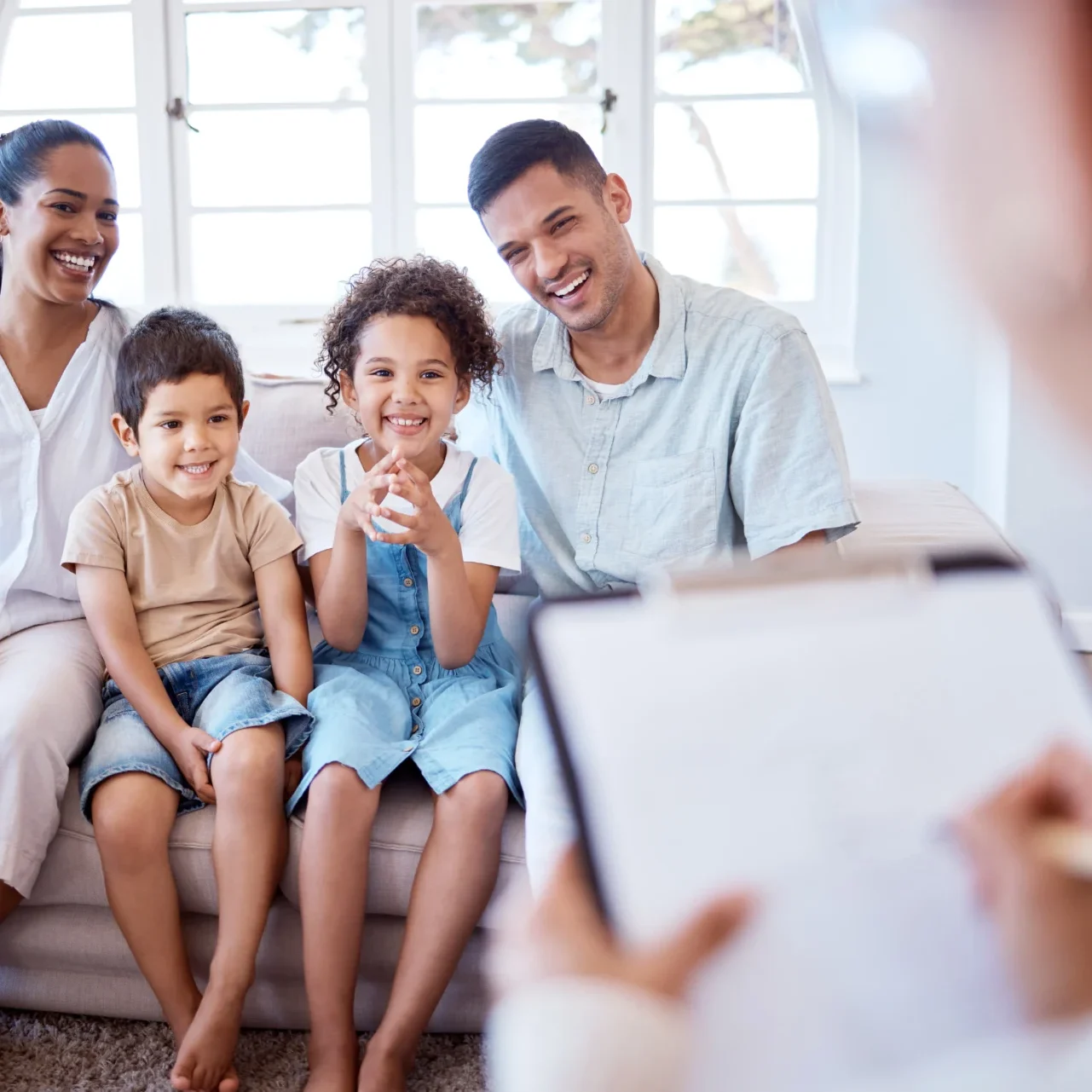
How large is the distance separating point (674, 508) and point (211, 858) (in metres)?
0.74

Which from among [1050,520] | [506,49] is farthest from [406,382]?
[506,49]

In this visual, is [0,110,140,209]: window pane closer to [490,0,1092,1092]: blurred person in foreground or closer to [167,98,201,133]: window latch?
[167,98,201,133]: window latch

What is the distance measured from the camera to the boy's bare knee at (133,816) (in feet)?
4.44

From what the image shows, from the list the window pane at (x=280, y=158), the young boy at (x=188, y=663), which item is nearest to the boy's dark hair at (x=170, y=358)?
the young boy at (x=188, y=663)

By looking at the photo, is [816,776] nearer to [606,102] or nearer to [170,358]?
[170,358]

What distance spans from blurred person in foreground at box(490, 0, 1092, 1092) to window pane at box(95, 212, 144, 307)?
3.48 metres

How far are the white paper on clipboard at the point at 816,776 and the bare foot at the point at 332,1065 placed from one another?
1.07m

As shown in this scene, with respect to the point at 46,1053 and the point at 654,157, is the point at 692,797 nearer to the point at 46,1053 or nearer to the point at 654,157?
the point at 46,1053

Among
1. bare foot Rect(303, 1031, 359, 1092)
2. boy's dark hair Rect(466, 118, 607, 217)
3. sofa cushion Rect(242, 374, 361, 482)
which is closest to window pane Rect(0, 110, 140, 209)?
sofa cushion Rect(242, 374, 361, 482)

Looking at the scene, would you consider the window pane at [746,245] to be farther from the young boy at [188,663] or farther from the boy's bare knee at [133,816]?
the boy's bare knee at [133,816]

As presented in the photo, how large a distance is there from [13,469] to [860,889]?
1.64 metres

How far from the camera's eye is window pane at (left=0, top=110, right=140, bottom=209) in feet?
11.1

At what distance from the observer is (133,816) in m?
1.36

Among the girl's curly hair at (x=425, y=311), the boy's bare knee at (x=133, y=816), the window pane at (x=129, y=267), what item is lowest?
the boy's bare knee at (x=133, y=816)
